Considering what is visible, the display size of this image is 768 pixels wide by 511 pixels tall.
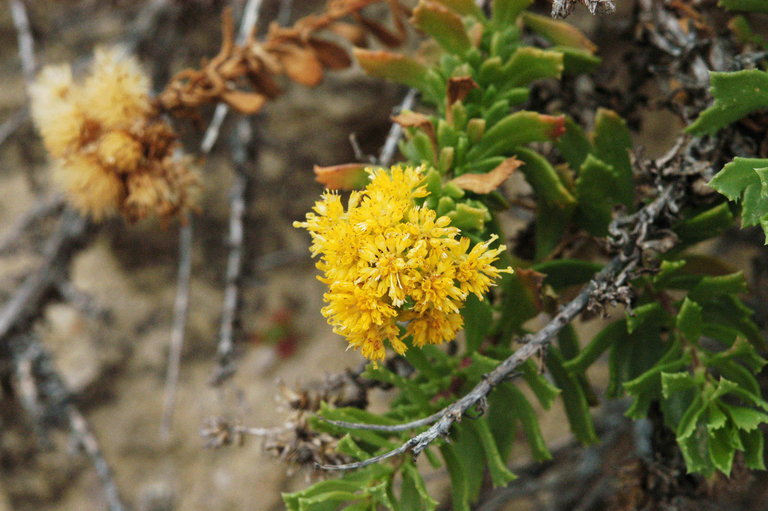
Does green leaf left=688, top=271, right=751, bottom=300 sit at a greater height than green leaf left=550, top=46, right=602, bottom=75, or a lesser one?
lesser

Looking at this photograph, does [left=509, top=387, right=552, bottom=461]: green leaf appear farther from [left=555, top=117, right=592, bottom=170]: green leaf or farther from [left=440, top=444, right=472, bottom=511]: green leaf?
[left=555, top=117, right=592, bottom=170]: green leaf

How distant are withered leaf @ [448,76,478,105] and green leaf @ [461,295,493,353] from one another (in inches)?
14.5

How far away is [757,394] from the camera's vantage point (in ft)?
3.60

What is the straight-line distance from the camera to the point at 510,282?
3.75 feet

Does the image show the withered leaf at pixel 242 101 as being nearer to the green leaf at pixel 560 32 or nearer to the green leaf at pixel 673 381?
the green leaf at pixel 560 32

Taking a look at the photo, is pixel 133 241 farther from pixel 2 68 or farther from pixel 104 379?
pixel 2 68

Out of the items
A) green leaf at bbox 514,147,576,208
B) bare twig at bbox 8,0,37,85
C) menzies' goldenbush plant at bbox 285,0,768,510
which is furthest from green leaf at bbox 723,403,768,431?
bare twig at bbox 8,0,37,85

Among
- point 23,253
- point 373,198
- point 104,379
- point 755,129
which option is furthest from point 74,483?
point 755,129

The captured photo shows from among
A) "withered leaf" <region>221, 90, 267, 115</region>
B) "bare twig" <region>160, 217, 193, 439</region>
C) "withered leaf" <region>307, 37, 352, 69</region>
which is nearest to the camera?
"withered leaf" <region>221, 90, 267, 115</region>

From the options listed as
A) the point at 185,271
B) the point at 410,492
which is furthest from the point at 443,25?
the point at 185,271

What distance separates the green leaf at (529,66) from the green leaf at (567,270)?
36 cm

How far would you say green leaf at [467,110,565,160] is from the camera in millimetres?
1074

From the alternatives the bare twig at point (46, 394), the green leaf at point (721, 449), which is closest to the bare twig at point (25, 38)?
the bare twig at point (46, 394)

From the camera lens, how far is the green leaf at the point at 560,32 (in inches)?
51.8
